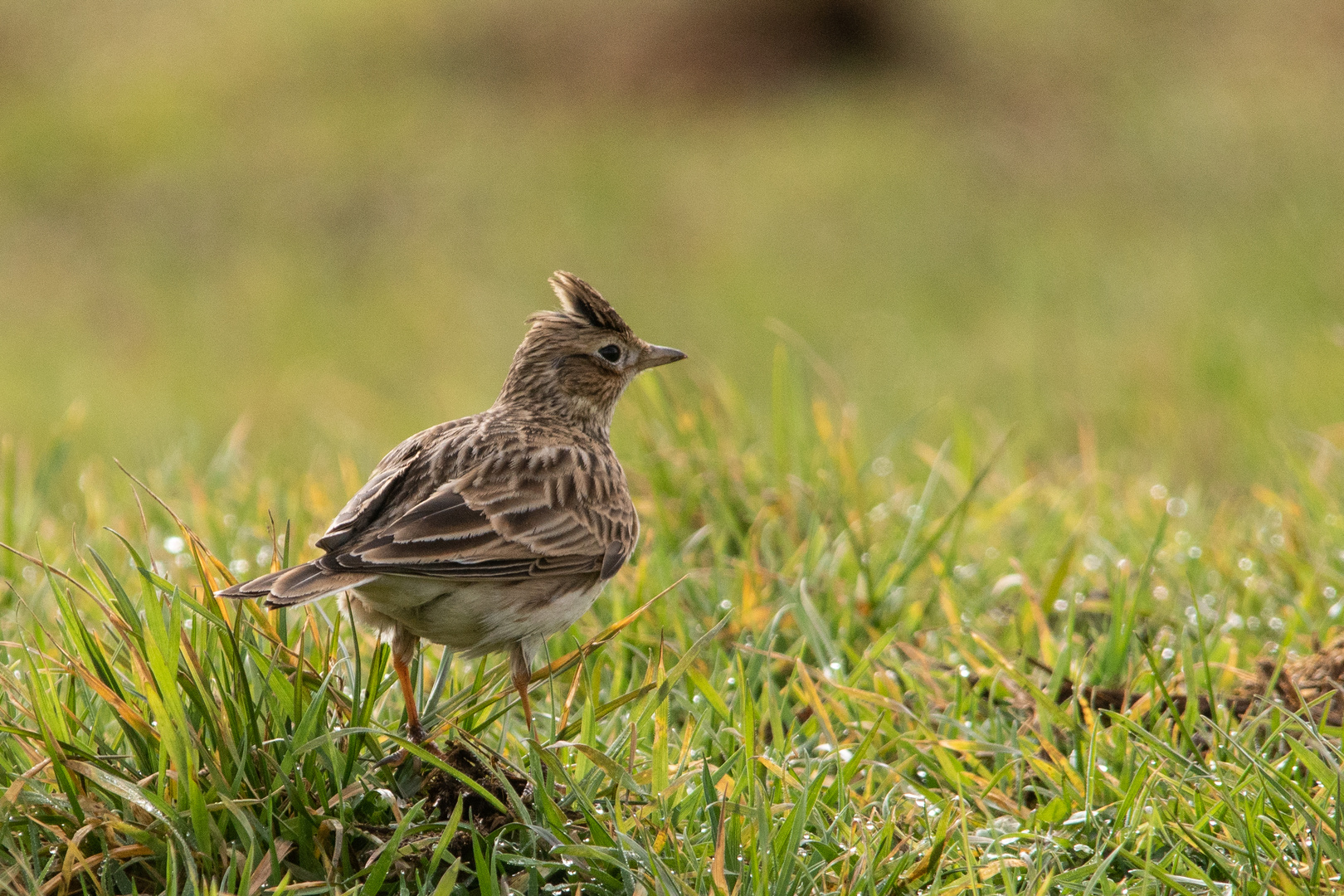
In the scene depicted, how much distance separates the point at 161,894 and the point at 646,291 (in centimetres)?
1067

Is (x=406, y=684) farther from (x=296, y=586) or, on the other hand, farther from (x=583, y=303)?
(x=583, y=303)

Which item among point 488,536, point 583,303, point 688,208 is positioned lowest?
point 688,208

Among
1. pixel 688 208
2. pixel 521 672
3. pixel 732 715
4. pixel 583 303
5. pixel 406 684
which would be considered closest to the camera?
pixel 406 684

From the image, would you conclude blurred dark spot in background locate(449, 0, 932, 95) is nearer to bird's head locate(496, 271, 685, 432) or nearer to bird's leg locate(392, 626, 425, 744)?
bird's head locate(496, 271, 685, 432)

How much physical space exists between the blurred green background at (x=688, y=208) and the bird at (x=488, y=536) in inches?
113

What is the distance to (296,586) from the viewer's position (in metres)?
3.49

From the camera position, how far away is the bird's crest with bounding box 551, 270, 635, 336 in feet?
16.4

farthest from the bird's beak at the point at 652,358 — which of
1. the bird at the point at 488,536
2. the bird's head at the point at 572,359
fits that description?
the bird at the point at 488,536

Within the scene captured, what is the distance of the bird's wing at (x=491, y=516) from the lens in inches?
149

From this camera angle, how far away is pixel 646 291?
13.6 meters

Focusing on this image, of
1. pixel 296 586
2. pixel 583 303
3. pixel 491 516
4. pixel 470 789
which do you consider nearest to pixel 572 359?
pixel 583 303

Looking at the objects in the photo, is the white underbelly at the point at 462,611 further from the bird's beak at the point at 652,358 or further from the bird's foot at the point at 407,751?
the bird's beak at the point at 652,358

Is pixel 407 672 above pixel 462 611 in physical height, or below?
below

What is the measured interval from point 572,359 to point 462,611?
1422 millimetres
